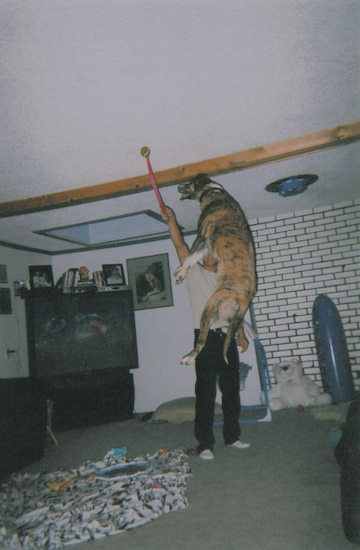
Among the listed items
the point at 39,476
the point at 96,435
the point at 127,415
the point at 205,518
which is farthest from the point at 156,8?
the point at 127,415

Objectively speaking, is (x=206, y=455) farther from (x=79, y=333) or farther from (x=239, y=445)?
(x=79, y=333)

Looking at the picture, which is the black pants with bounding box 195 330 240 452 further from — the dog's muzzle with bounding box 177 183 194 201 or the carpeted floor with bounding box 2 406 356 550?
the dog's muzzle with bounding box 177 183 194 201

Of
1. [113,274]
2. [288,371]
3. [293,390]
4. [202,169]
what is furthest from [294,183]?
[113,274]

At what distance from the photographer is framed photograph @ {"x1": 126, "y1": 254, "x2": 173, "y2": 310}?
18.1ft

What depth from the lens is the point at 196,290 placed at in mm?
2984

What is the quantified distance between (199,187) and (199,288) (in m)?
1.22

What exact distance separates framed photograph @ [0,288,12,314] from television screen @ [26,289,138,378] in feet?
1.08

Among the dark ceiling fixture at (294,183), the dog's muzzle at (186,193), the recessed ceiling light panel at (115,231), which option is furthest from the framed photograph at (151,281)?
the dog's muzzle at (186,193)

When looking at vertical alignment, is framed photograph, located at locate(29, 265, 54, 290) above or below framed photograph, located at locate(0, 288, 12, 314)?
above

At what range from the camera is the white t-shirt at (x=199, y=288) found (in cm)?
295

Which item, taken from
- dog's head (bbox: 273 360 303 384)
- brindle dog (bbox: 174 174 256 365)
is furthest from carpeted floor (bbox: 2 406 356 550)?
brindle dog (bbox: 174 174 256 365)

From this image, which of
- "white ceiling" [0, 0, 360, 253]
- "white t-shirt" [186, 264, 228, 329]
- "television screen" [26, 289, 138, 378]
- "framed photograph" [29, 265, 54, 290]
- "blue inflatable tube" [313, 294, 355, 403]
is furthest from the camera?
"framed photograph" [29, 265, 54, 290]

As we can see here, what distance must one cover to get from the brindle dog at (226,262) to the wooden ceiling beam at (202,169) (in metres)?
1.42

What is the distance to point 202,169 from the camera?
3129 mm
